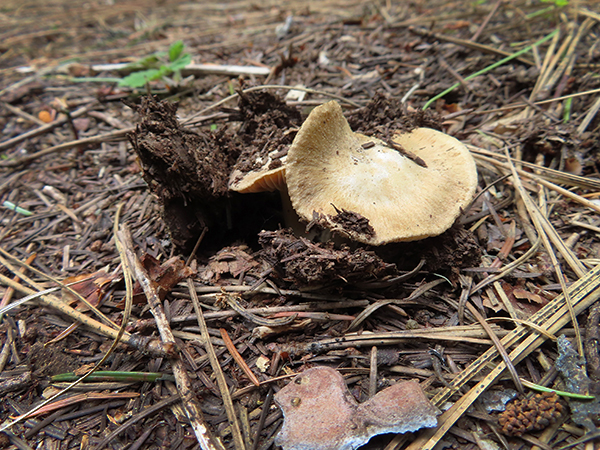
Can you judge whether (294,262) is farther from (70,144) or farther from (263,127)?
(70,144)

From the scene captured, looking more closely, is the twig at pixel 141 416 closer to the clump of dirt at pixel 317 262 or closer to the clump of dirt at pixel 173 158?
the clump of dirt at pixel 317 262

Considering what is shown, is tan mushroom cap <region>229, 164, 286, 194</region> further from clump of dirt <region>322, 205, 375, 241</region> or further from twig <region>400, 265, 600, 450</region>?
twig <region>400, 265, 600, 450</region>

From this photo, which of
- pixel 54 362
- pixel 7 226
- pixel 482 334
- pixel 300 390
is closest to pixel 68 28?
pixel 7 226

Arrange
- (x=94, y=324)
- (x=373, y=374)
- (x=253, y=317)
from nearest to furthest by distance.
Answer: (x=373, y=374), (x=253, y=317), (x=94, y=324)

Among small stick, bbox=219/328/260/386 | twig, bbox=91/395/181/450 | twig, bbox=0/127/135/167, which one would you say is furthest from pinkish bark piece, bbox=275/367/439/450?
twig, bbox=0/127/135/167

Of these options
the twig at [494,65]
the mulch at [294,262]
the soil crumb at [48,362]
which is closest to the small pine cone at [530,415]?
the mulch at [294,262]

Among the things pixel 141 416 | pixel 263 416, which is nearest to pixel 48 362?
pixel 141 416
